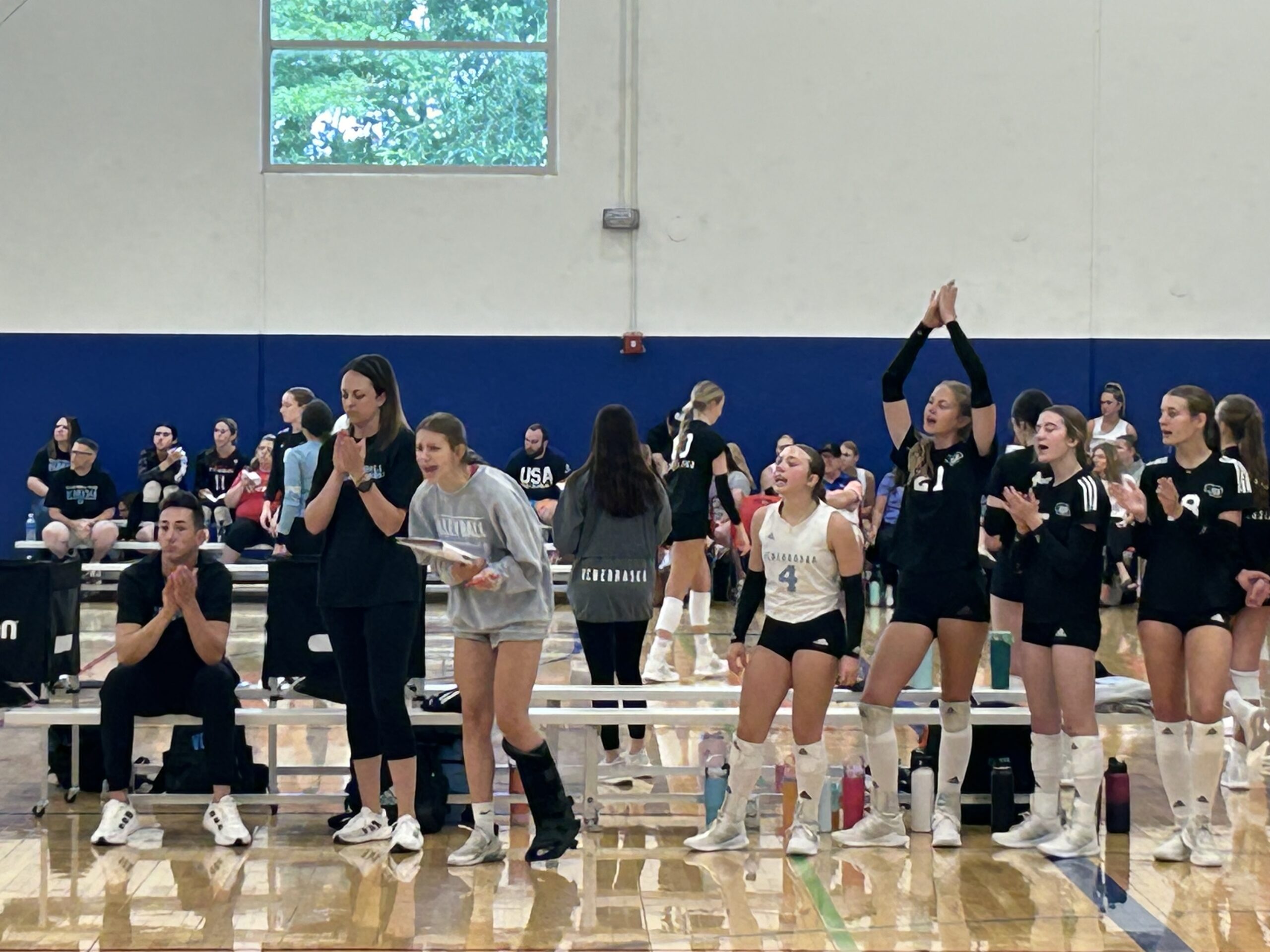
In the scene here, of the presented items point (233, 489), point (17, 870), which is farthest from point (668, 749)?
point (233, 489)

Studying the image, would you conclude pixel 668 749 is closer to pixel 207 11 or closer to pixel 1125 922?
pixel 1125 922

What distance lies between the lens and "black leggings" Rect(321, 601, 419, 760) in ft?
16.8

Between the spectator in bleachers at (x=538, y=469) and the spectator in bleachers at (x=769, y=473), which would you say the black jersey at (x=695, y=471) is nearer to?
the spectator in bleachers at (x=769, y=473)

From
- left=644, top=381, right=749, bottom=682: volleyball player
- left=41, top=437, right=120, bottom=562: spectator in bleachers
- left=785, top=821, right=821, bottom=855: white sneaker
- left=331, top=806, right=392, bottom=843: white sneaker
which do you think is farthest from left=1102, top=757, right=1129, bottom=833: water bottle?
left=41, top=437, right=120, bottom=562: spectator in bleachers

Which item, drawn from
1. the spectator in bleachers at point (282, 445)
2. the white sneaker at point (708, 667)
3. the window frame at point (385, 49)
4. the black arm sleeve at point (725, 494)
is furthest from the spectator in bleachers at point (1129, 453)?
the spectator in bleachers at point (282, 445)

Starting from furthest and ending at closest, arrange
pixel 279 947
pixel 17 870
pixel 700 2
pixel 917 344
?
1. pixel 700 2
2. pixel 917 344
3. pixel 17 870
4. pixel 279 947

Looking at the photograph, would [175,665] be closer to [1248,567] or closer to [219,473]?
[1248,567]

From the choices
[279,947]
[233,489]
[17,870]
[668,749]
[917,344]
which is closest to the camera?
[279,947]

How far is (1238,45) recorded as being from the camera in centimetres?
1419

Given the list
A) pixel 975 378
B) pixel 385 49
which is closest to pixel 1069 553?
pixel 975 378

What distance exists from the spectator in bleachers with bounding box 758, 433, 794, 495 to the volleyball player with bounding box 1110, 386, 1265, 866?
6.49 meters

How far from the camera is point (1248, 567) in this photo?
5.58 meters

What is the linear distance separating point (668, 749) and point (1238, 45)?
Answer: 10.7m

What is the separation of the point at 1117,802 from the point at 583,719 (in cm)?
201
